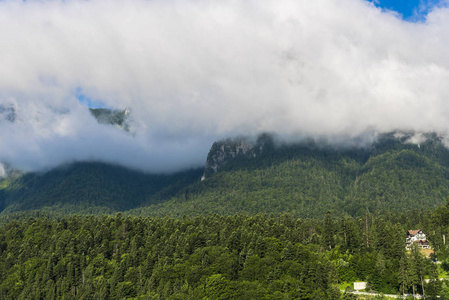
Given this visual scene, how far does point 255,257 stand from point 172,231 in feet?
161

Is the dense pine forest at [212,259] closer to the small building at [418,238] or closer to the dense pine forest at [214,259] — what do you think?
the dense pine forest at [214,259]

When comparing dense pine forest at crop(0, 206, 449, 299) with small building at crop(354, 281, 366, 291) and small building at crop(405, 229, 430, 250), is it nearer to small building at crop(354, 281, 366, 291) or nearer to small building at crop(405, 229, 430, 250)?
small building at crop(354, 281, 366, 291)

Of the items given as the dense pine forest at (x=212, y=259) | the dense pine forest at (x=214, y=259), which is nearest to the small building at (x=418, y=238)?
the dense pine forest at (x=212, y=259)

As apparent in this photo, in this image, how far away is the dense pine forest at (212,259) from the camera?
105688 mm

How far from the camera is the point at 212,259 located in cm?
12444

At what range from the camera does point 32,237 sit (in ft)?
565

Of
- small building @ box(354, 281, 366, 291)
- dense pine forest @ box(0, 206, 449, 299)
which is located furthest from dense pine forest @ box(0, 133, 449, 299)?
small building @ box(354, 281, 366, 291)

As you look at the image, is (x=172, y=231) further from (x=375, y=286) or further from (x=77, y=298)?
(x=375, y=286)

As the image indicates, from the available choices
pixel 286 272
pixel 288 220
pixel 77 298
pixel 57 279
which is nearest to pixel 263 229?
pixel 288 220

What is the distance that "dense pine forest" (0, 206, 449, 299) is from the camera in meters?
106

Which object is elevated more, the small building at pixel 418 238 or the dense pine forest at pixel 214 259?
the small building at pixel 418 238

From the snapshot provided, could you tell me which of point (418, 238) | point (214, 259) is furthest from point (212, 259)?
point (418, 238)

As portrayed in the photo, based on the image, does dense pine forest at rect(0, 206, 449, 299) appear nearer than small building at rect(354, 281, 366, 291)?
Yes

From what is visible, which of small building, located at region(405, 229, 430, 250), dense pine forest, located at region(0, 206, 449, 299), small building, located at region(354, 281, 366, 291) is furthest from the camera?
small building, located at region(405, 229, 430, 250)
